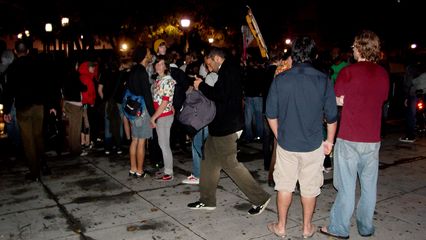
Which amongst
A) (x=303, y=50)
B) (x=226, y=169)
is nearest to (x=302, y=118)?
(x=303, y=50)

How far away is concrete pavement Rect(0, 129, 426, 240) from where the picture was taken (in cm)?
479

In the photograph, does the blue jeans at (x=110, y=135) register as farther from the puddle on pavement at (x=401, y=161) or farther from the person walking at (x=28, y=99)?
the puddle on pavement at (x=401, y=161)

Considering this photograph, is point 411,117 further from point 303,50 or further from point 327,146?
point 303,50

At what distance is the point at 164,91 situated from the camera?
6.15 m

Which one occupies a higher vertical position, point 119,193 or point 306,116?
point 306,116

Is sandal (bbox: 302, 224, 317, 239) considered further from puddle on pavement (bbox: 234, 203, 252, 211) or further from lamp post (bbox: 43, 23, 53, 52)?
lamp post (bbox: 43, 23, 53, 52)

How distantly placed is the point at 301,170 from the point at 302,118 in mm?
545

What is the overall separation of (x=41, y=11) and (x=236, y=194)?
81.2 ft

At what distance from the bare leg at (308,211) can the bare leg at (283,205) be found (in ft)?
0.49

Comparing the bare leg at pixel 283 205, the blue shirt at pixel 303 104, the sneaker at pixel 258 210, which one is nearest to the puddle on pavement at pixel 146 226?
the sneaker at pixel 258 210

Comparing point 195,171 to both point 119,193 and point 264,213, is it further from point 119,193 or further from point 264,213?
point 264,213

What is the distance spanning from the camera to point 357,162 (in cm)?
430

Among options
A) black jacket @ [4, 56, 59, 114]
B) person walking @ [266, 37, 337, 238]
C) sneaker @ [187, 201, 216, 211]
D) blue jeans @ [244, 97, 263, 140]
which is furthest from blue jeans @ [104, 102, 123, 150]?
person walking @ [266, 37, 337, 238]

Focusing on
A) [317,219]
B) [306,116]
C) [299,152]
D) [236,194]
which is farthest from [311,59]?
[236,194]
